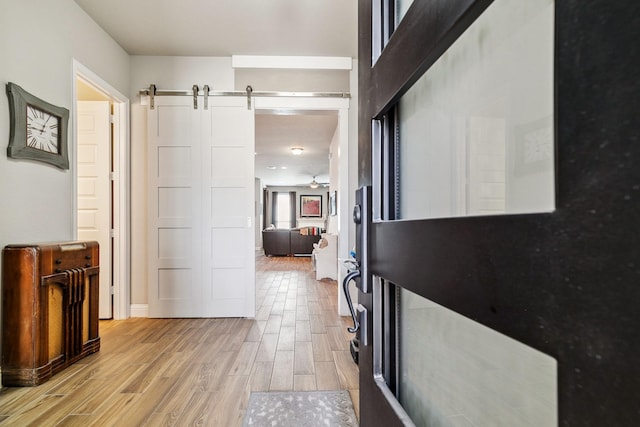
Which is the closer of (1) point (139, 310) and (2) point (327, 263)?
(1) point (139, 310)

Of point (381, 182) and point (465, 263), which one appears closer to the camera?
point (465, 263)

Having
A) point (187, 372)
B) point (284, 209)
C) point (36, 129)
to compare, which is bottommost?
point (187, 372)

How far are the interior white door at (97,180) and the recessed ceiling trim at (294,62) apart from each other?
4.66ft

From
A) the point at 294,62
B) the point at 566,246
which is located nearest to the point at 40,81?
the point at 294,62

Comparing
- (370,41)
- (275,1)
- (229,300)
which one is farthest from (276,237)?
(370,41)

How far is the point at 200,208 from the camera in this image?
11.5ft

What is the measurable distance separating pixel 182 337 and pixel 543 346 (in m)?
3.10

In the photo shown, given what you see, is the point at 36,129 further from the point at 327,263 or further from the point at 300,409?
the point at 327,263

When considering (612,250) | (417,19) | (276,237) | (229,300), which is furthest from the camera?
(276,237)

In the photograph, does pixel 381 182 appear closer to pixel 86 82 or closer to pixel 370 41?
pixel 370 41

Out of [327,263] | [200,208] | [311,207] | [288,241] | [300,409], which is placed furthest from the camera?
[311,207]

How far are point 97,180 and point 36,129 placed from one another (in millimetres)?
1218

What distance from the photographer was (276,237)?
10.1m

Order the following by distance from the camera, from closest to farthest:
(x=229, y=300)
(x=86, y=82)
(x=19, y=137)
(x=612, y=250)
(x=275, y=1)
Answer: (x=612, y=250) → (x=19, y=137) → (x=275, y=1) → (x=86, y=82) → (x=229, y=300)
